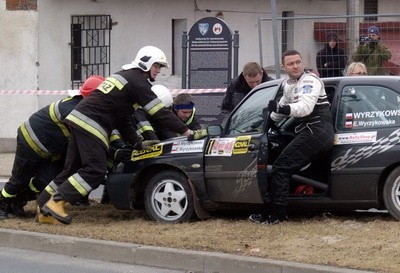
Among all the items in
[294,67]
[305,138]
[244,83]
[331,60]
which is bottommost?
[305,138]

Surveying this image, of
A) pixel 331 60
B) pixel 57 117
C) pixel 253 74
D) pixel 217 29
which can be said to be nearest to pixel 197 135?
pixel 57 117

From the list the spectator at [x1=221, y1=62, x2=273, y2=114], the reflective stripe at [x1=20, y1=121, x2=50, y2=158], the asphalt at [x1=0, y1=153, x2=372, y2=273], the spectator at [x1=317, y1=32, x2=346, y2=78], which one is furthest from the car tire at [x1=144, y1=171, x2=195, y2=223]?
the spectator at [x1=317, y1=32, x2=346, y2=78]

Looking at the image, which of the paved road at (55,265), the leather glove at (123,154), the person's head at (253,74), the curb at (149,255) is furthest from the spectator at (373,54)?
the paved road at (55,265)

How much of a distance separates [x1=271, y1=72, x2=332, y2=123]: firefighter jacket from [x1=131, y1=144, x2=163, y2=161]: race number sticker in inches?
48.1

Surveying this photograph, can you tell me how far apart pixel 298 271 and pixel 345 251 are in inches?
23.1

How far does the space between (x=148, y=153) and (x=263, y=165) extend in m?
1.30

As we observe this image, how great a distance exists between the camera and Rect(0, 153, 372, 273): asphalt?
8.74m

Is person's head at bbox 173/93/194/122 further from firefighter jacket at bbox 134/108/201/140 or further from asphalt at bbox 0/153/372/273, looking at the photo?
asphalt at bbox 0/153/372/273

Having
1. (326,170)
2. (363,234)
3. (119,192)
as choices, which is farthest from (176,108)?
(363,234)

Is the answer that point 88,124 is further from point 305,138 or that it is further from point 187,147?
point 305,138

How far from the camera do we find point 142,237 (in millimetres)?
9984

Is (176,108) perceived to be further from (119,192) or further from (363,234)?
(363,234)

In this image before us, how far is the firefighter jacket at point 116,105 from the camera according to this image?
35.1ft

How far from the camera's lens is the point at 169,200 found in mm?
10766
